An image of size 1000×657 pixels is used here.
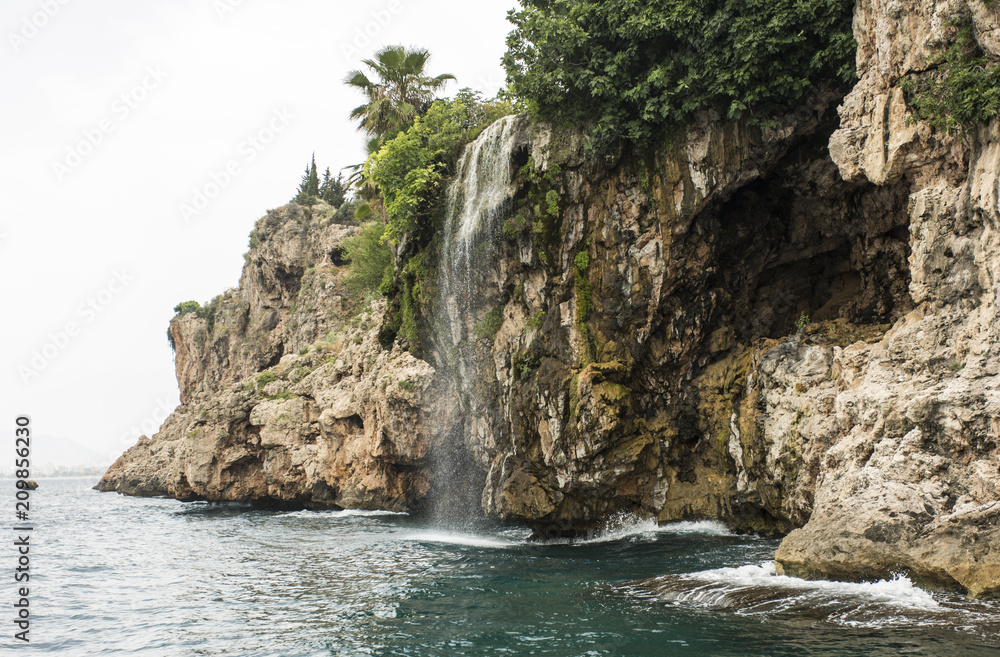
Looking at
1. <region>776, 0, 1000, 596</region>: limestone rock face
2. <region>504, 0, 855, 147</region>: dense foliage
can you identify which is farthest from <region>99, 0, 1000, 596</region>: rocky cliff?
<region>504, 0, 855, 147</region>: dense foliage

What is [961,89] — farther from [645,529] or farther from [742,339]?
[645,529]

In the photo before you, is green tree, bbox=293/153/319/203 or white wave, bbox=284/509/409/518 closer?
white wave, bbox=284/509/409/518

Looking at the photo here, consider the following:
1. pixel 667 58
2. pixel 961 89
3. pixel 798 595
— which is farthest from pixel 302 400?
pixel 961 89

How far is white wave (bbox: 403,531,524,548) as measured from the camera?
19.3 metres

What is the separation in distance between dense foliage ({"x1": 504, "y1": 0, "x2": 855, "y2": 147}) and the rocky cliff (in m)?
0.96

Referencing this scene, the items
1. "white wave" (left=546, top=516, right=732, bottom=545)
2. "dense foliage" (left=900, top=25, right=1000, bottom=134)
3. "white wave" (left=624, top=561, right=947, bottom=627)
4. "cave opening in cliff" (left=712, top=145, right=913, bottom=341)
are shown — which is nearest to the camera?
"white wave" (left=624, top=561, right=947, bottom=627)

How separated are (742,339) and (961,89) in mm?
9406

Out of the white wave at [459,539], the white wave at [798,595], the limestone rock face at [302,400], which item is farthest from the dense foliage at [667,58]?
the limestone rock face at [302,400]

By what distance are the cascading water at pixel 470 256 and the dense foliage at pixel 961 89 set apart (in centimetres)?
1180

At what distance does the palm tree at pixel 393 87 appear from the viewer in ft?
96.8

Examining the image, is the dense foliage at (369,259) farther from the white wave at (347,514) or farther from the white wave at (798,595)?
the white wave at (798,595)

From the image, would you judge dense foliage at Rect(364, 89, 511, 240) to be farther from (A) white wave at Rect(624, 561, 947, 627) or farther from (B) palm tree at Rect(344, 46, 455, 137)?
(A) white wave at Rect(624, 561, 947, 627)

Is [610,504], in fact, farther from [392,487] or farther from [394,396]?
[392,487]

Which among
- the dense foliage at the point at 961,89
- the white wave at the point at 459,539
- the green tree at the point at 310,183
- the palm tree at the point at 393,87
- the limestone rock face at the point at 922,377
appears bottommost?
the white wave at the point at 459,539
